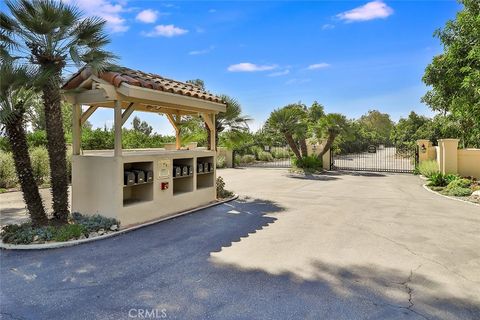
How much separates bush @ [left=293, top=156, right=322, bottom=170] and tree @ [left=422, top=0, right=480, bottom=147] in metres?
8.66

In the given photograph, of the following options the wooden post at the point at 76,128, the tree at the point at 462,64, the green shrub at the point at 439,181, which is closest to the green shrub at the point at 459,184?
the green shrub at the point at 439,181

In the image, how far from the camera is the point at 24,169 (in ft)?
20.0

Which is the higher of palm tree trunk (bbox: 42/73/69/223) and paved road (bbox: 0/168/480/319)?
palm tree trunk (bbox: 42/73/69/223)

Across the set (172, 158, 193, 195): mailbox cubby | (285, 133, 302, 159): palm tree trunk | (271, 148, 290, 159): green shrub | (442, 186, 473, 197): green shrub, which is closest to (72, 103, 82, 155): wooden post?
(172, 158, 193, 195): mailbox cubby

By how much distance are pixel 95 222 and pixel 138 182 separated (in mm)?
1246

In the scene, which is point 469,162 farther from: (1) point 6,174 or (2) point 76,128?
(1) point 6,174

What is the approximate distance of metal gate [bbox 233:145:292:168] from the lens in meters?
25.6

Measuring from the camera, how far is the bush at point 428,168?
16.3 meters

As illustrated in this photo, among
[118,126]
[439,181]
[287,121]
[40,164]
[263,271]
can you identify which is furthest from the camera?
[287,121]

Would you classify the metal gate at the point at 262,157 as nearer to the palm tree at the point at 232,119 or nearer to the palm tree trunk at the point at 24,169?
the palm tree at the point at 232,119

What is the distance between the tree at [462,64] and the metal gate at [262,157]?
1336 centimetres

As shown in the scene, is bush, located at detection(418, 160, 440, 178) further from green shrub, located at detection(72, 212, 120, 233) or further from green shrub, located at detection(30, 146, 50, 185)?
green shrub, located at detection(30, 146, 50, 185)

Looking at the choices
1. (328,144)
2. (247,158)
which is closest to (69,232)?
(328,144)

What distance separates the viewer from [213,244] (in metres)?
5.99
